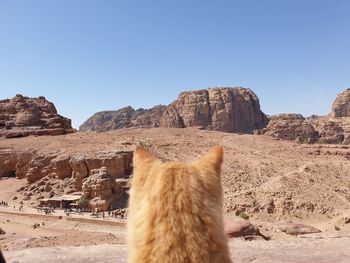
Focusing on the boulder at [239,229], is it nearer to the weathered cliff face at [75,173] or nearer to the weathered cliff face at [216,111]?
the weathered cliff face at [75,173]

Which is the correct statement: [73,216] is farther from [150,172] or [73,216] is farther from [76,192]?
[150,172]

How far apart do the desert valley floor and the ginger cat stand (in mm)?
4128

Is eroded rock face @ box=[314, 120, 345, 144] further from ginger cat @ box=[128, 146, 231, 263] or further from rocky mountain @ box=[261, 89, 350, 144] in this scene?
ginger cat @ box=[128, 146, 231, 263]

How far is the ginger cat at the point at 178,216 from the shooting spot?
2076mm

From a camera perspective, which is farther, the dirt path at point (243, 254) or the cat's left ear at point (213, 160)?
the dirt path at point (243, 254)

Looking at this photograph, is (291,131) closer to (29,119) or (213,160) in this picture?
(29,119)

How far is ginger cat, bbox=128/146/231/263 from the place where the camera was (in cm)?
208

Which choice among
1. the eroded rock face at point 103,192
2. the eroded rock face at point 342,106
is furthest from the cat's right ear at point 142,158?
the eroded rock face at point 342,106

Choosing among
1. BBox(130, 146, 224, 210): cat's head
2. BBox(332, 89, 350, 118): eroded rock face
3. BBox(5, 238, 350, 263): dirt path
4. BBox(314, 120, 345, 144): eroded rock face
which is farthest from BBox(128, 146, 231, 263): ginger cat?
BBox(332, 89, 350, 118): eroded rock face

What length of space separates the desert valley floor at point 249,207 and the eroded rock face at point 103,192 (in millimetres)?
2011

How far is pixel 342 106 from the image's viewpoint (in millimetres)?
104125

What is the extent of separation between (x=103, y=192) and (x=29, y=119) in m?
31.7

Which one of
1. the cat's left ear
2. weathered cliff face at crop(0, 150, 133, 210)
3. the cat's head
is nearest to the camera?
the cat's head

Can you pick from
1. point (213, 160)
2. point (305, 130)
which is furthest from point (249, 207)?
point (305, 130)
